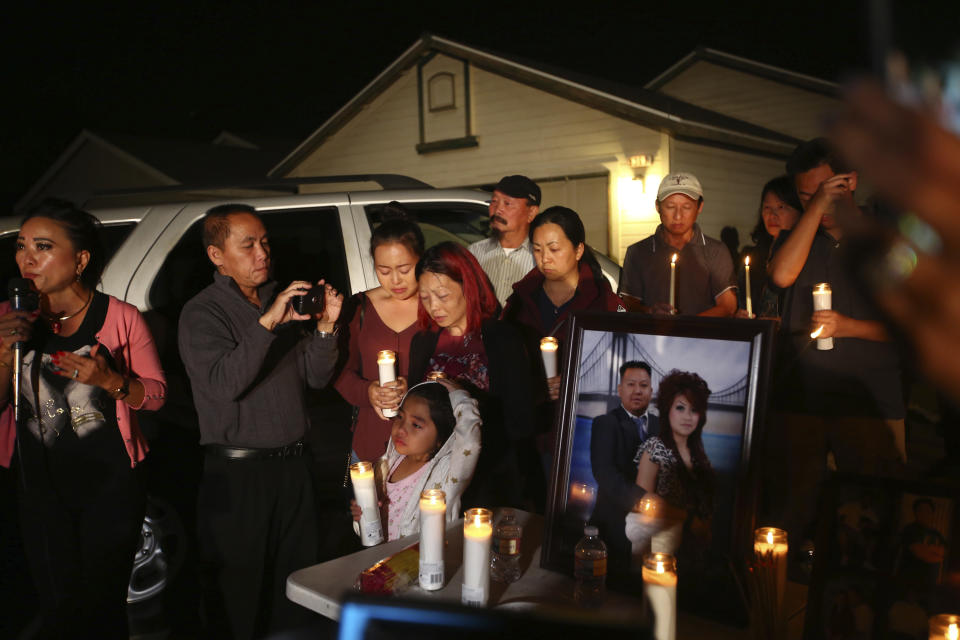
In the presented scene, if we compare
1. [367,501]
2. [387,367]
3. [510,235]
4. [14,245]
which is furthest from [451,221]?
[367,501]

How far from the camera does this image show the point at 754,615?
66.1 inches

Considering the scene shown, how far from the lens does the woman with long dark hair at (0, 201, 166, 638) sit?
266 cm

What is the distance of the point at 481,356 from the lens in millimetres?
2992

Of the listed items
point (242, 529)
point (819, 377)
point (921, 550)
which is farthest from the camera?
point (819, 377)

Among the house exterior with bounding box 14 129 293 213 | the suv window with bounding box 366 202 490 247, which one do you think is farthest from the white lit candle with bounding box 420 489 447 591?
the house exterior with bounding box 14 129 293 213

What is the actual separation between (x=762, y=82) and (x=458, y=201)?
14270 mm

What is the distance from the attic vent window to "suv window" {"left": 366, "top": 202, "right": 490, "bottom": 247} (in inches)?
382

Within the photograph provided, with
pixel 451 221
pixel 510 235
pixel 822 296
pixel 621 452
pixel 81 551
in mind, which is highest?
pixel 451 221

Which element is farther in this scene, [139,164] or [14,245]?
[139,164]

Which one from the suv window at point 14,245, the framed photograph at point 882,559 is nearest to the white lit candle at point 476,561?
the framed photograph at point 882,559

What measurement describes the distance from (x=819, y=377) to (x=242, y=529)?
8.79 ft

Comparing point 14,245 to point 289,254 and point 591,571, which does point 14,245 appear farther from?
point 591,571

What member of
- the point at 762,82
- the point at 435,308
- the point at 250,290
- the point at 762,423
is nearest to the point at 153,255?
the point at 250,290

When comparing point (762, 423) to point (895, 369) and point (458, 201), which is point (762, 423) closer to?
point (895, 369)
